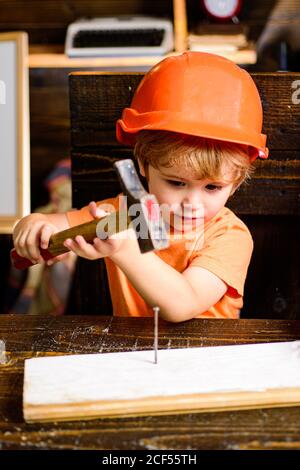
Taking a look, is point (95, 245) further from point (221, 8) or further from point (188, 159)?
point (221, 8)

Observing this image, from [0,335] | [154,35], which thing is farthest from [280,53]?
[0,335]

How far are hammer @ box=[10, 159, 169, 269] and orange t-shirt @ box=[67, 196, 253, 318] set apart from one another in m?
0.43

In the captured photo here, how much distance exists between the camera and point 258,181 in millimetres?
1639

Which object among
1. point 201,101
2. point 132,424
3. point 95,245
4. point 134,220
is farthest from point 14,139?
point 132,424

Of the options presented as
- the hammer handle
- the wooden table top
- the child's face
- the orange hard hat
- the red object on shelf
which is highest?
the red object on shelf

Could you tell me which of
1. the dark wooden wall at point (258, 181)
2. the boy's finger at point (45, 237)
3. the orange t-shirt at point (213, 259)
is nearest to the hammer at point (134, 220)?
the boy's finger at point (45, 237)

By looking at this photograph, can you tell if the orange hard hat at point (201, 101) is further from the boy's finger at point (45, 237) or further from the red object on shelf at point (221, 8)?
the red object on shelf at point (221, 8)

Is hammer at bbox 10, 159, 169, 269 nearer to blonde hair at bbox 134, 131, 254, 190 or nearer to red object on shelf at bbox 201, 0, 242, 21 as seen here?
blonde hair at bbox 134, 131, 254, 190

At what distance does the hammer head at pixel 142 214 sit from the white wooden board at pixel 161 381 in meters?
0.17

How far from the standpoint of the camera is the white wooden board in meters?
0.74

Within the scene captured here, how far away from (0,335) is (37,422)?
1.00 ft

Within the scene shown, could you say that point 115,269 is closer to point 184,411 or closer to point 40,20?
point 184,411

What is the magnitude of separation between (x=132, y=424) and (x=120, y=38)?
8.97ft


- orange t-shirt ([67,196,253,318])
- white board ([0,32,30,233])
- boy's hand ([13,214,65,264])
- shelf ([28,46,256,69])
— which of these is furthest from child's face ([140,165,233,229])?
shelf ([28,46,256,69])
